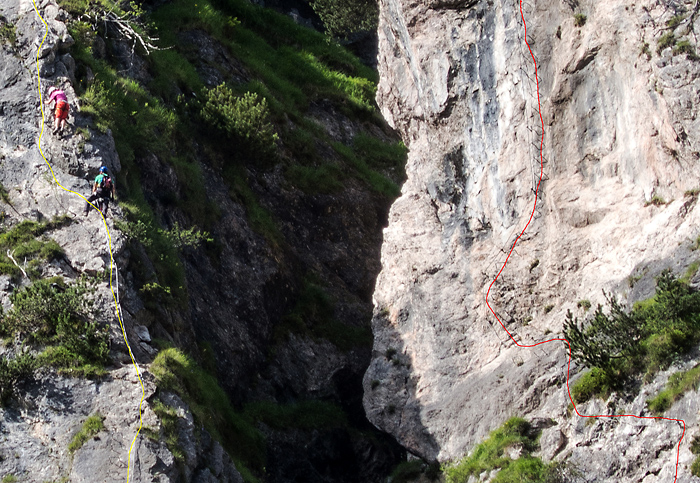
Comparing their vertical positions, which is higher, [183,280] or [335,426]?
[183,280]

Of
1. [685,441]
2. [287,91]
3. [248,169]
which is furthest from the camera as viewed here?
[287,91]

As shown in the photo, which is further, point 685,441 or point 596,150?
point 596,150

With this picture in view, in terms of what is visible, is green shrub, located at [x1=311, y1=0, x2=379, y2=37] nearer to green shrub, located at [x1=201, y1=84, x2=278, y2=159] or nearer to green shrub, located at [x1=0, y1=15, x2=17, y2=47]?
green shrub, located at [x1=201, y1=84, x2=278, y2=159]

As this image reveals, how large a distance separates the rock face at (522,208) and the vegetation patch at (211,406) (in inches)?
119

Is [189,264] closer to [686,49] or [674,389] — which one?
[674,389]

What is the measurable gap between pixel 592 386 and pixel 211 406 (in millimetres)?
7995

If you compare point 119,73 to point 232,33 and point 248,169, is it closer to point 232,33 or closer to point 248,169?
point 248,169

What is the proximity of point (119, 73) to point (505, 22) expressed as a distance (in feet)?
36.3

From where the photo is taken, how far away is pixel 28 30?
20.6 meters

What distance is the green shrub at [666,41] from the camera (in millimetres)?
15400

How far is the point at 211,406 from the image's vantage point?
1728 cm

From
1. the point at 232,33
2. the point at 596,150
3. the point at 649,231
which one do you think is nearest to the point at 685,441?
the point at 649,231

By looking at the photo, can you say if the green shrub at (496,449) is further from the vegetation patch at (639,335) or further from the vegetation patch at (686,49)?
the vegetation patch at (686,49)

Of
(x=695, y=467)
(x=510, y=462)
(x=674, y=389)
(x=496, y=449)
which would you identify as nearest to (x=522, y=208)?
(x=496, y=449)
